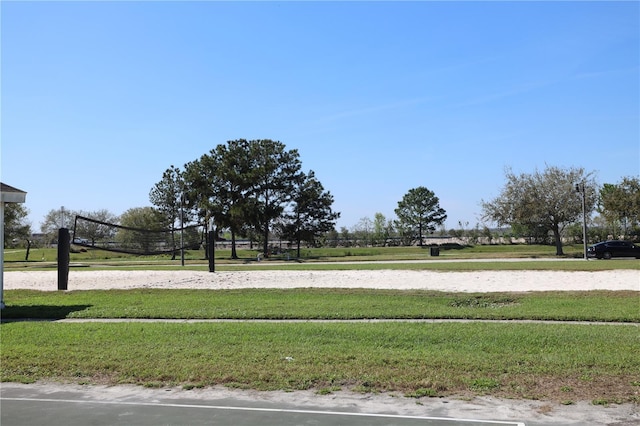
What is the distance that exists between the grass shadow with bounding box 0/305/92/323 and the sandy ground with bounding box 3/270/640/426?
6222mm

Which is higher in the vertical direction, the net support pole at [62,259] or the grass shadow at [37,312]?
the net support pole at [62,259]

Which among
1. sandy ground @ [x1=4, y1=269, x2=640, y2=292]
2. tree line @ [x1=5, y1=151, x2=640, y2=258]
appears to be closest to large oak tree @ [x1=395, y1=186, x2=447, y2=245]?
tree line @ [x1=5, y1=151, x2=640, y2=258]

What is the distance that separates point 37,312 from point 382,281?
1337 cm

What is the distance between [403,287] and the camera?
823 inches

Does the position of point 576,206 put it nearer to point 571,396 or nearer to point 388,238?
point 388,238

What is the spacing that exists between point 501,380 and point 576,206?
158ft

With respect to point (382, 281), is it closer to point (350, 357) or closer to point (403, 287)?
point (403, 287)

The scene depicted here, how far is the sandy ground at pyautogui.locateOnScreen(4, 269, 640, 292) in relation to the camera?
2108cm

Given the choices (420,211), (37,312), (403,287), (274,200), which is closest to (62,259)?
(37,312)

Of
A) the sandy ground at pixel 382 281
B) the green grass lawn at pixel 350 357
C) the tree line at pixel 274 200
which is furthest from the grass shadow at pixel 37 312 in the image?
the tree line at pixel 274 200

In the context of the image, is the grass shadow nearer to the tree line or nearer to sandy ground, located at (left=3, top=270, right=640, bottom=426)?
sandy ground, located at (left=3, top=270, right=640, bottom=426)

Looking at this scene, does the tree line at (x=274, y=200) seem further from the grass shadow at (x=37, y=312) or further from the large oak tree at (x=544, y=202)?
the grass shadow at (x=37, y=312)

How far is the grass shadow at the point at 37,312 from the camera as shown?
14.7 meters

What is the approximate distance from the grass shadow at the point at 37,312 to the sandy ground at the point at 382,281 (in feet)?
19.9
